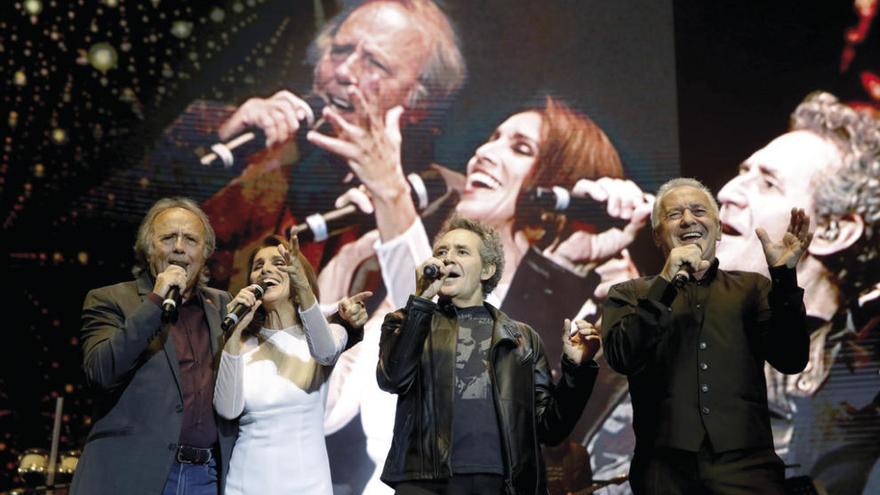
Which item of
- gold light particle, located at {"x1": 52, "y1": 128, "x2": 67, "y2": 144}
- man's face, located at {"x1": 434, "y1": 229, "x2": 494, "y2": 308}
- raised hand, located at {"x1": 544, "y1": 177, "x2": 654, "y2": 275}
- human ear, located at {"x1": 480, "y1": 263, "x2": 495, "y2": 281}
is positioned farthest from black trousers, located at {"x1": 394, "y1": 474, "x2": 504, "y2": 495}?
gold light particle, located at {"x1": 52, "y1": 128, "x2": 67, "y2": 144}

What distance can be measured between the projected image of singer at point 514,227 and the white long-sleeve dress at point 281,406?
67.4 inches

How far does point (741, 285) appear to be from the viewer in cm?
289

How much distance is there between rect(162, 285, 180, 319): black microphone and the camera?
8.80 feet

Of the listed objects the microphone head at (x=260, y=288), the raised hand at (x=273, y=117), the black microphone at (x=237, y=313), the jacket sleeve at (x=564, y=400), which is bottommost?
the jacket sleeve at (x=564, y=400)

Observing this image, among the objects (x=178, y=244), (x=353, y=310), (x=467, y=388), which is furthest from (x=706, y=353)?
(x=178, y=244)

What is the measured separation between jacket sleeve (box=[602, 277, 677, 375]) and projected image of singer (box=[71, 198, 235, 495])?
46.4 inches

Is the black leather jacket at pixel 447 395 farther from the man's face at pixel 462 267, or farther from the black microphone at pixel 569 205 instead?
the black microphone at pixel 569 205

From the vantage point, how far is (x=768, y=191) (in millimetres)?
4934

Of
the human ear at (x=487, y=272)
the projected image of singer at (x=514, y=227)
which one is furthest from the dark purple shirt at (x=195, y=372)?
the projected image of singer at (x=514, y=227)

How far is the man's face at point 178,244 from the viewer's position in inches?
118

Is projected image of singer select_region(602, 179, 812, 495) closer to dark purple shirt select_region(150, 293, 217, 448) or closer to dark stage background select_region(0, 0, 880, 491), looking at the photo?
dark purple shirt select_region(150, 293, 217, 448)

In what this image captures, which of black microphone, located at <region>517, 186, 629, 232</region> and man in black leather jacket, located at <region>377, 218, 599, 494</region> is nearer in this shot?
man in black leather jacket, located at <region>377, 218, 599, 494</region>

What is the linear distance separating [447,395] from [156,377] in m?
0.86

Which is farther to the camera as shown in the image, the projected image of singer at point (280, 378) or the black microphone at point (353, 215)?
the black microphone at point (353, 215)
